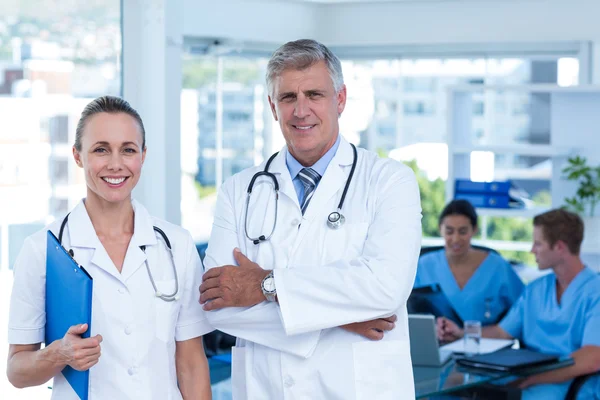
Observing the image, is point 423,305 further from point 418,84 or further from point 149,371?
point 418,84

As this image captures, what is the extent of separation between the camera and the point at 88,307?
1.61 metres

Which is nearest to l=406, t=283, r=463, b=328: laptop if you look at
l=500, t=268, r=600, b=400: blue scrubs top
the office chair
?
l=500, t=268, r=600, b=400: blue scrubs top

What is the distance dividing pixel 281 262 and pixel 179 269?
0.27m

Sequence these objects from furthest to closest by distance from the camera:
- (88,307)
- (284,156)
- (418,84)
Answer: (418,84)
(284,156)
(88,307)

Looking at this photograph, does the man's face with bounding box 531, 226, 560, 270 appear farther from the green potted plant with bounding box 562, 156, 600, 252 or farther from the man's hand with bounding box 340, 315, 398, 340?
the man's hand with bounding box 340, 315, 398, 340

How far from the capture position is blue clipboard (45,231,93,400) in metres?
1.59

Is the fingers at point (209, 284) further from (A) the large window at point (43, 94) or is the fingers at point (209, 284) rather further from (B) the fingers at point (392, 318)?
(A) the large window at point (43, 94)

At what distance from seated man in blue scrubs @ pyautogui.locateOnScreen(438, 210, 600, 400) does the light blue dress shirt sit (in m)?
1.48

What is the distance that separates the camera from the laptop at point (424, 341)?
10.0ft

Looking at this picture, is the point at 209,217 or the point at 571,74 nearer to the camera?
the point at 571,74

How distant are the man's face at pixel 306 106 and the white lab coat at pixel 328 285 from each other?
10cm

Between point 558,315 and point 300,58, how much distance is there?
73.0 inches

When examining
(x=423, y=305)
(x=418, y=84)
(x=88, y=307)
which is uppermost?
(x=418, y=84)

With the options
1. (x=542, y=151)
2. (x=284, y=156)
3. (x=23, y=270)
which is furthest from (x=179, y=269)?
(x=542, y=151)
